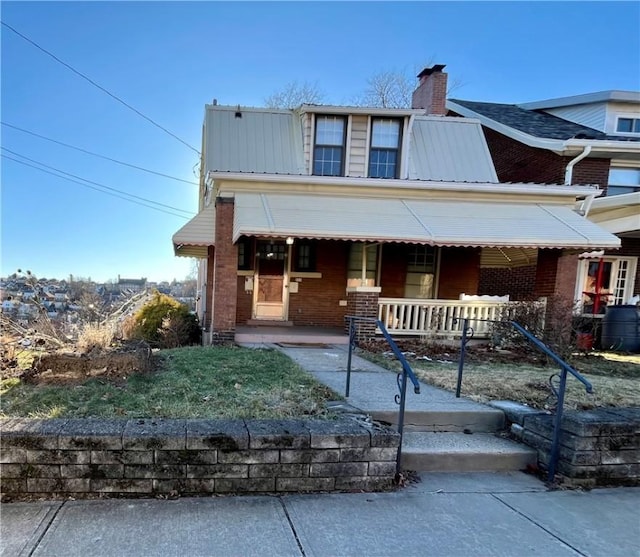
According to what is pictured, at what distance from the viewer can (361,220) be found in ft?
26.9

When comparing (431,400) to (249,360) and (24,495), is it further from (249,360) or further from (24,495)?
(24,495)

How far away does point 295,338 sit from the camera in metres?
8.33

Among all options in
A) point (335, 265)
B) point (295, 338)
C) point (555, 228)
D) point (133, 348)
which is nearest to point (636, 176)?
point (555, 228)

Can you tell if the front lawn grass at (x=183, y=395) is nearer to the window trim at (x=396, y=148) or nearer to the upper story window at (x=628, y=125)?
the window trim at (x=396, y=148)

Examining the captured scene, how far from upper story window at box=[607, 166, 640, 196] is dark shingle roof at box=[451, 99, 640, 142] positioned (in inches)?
42.8

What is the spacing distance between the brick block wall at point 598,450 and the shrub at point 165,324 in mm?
8036

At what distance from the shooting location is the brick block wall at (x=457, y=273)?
10977 millimetres

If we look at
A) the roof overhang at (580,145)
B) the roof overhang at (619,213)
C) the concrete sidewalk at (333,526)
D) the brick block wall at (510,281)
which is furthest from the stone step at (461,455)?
the roof overhang at (580,145)

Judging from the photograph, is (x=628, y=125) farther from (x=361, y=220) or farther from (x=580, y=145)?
(x=361, y=220)

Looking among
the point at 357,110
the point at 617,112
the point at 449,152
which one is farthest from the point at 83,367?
the point at 617,112

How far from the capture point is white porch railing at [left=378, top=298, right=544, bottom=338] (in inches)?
357

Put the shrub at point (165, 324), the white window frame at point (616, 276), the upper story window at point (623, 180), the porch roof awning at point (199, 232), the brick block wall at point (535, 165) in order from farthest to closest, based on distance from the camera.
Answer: the upper story window at point (623, 180) → the brick block wall at point (535, 165) → the white window frame at point (616, 276) → the shrub at point (165, 324) → the porch roof awning at point (199, 232)

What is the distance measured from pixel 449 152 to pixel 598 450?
9.27m

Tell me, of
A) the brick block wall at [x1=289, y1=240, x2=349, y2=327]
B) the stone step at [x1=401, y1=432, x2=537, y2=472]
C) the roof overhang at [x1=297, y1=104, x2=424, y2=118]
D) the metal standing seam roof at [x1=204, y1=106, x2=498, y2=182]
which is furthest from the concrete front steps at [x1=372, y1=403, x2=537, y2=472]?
the roof overhang at [x1=297, y1=104, x2=424, y2=118]
